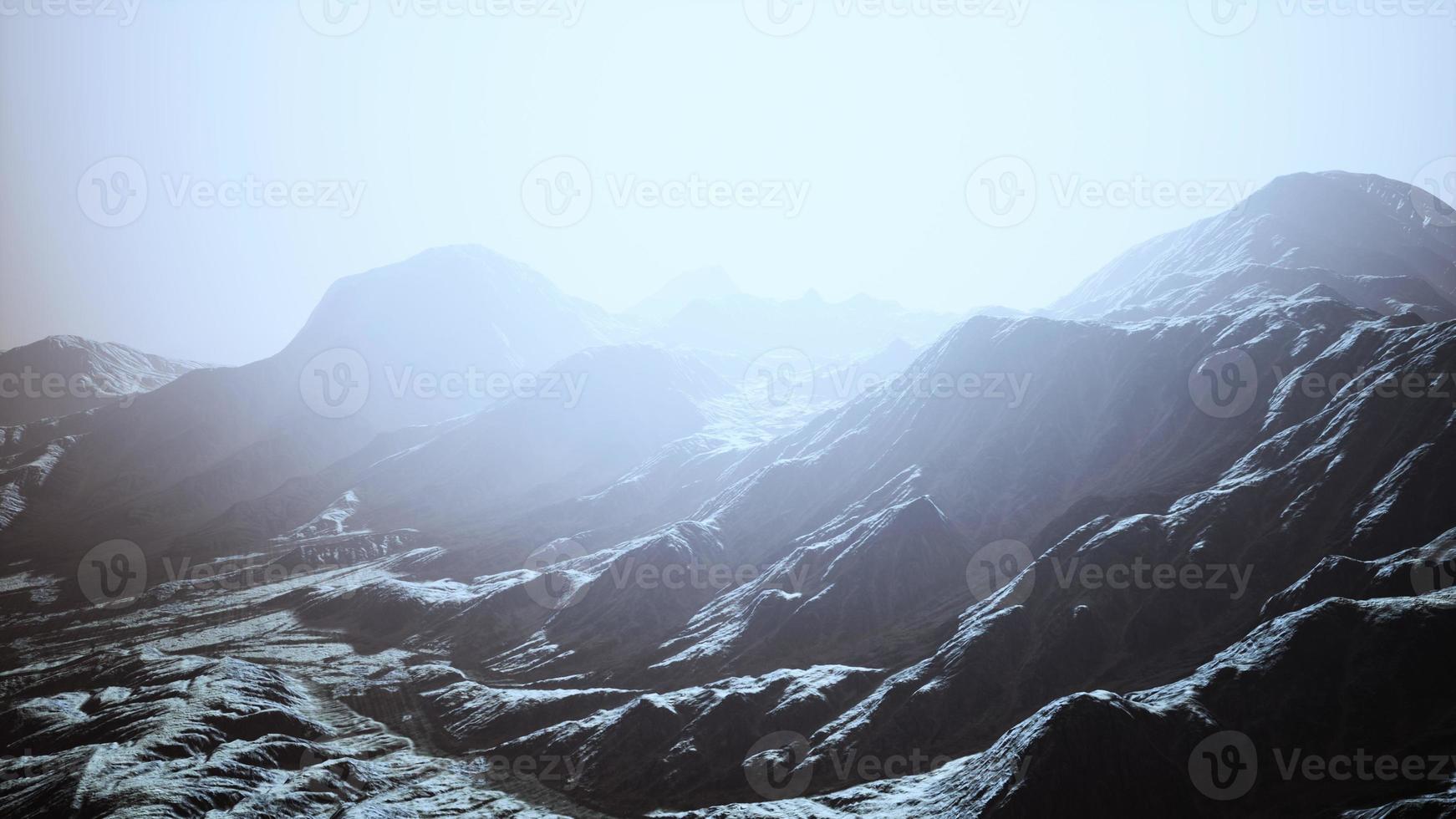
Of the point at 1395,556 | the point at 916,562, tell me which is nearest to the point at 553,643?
the point at 916,562

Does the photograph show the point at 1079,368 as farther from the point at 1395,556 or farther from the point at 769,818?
the point at 769,818

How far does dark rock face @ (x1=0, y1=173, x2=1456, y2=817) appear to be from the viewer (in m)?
69.3

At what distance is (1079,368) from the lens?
6452 inches

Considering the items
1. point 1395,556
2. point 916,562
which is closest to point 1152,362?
point 916,562

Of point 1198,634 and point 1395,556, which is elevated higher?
point 1395,556

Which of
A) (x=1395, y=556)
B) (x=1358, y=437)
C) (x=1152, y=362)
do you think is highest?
(x=1152, y=362)

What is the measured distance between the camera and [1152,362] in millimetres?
152500

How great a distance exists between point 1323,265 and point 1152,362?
8977 centimetres

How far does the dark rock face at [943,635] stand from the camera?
6931 centimetres

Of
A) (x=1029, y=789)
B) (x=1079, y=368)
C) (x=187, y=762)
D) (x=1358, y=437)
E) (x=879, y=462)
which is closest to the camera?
(x=1029, y=789)

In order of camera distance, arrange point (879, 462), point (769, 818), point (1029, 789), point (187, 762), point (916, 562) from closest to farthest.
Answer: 1. point (1029, 789)
2. point (769, 818)
3. point (187, 762)
4. point (916, 562)
5. point (879, 462)

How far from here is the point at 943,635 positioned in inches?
4262

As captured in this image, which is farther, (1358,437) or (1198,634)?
(1358,437)

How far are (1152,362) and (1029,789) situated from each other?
115 meters
